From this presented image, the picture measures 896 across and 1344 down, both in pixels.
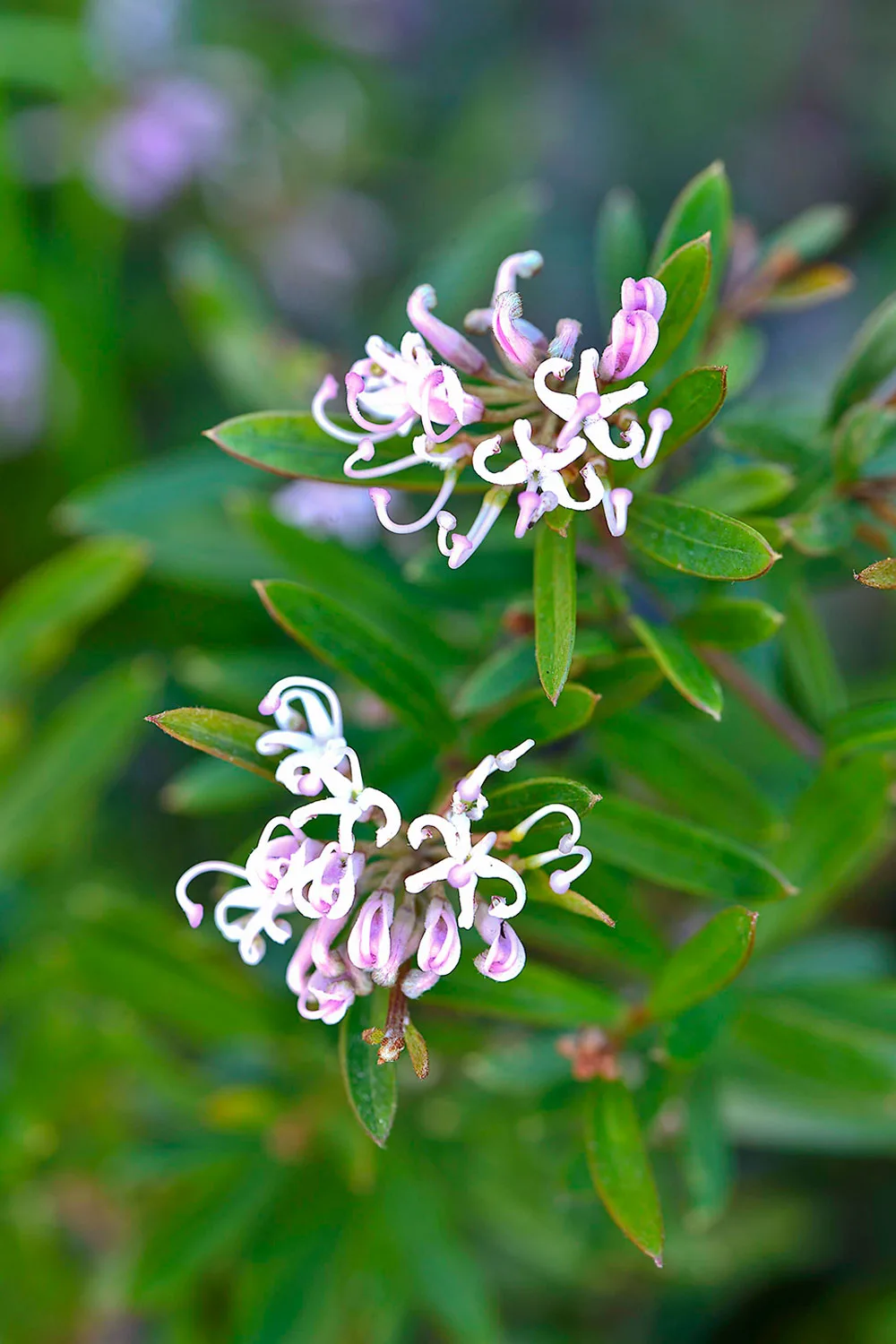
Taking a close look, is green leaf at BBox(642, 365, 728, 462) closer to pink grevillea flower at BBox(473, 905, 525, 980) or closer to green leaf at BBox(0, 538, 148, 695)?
pink grevillea flower at BBox(473, 905, 525, 980)

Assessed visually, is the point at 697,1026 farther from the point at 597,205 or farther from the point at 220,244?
the point at 597,205

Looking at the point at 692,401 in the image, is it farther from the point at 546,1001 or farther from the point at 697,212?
the point at 546,1001

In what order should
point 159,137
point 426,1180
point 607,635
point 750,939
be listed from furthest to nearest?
point 159,137 < point 426,1180 < point 607,635 < point 750,939

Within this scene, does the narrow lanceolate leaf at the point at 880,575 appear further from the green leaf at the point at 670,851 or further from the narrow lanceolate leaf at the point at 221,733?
the narrow lanceolate leaf at the point at 221,733

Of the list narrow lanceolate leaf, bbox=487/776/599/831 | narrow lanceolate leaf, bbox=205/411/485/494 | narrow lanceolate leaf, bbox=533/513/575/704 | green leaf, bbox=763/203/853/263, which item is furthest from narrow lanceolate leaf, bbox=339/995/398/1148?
green leaf, bbox=763/203/853/263

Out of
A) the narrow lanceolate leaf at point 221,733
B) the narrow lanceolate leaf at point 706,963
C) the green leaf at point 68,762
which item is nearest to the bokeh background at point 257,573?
the green leaf at point 68,762

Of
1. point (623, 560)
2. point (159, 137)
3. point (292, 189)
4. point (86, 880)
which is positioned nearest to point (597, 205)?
point (292, 189)
